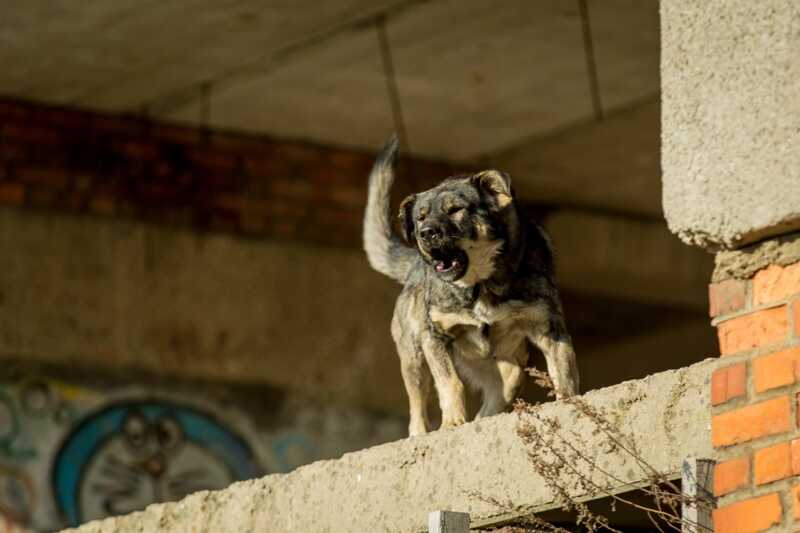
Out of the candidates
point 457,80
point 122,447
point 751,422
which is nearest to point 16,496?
point 122,447

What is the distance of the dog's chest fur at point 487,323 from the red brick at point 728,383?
203 centimetres

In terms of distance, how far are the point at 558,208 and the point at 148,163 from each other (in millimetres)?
3331

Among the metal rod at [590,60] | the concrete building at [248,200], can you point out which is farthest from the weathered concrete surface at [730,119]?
the metal rod at [590,60]

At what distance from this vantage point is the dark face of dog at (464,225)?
24.4 feet

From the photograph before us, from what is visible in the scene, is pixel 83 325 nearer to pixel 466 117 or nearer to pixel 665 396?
pixel 466 117

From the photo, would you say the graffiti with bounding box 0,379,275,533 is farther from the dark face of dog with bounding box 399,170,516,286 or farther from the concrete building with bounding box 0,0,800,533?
the dark face of dog with bounding box 399,170,516,286

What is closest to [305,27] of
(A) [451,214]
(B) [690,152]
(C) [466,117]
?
(C) [466,117]

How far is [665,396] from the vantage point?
580 centimetres

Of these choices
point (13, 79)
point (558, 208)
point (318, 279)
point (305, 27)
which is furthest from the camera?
point (558, 208)

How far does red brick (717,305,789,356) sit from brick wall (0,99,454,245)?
8525 millimetres

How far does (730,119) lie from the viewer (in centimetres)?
577

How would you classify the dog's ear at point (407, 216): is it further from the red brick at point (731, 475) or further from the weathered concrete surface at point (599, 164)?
the weathered concrete surface at point (599, 164)

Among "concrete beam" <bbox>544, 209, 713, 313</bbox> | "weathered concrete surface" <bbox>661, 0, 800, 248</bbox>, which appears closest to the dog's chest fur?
"weathered concrete surface" <bbox>661, 0, 800, 248</bbox>

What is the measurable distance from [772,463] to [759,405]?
179 millimetres
